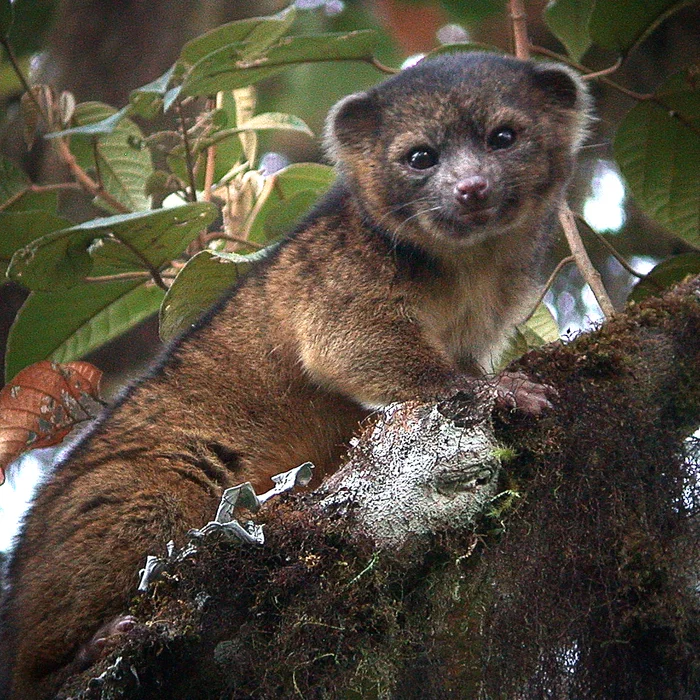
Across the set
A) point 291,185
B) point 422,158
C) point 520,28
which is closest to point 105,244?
point 291,185

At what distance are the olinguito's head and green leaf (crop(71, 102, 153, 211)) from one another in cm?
151

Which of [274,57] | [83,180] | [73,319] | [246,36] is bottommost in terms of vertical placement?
[73,319]

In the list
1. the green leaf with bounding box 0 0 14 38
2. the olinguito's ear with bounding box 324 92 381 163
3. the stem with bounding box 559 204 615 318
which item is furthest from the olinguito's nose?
the green leaf with bounding box 0 0 14 38

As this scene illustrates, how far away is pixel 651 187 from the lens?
5508 millimetres

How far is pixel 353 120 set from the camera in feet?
16.8

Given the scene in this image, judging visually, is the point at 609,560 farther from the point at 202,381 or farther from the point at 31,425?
the point at 31,425

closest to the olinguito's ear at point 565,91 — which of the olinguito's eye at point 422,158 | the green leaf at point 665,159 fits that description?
the green leaf at point 665,159

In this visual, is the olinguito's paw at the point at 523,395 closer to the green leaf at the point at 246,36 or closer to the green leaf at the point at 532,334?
the green leaf at the point at 532,334

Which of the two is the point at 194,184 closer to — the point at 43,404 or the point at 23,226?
the point at 23,226

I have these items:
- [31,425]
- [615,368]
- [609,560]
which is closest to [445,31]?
[31,425]

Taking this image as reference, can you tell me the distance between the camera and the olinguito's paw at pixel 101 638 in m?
3.52

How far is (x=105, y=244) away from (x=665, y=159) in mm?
2908

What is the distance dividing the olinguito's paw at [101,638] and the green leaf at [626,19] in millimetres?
3664

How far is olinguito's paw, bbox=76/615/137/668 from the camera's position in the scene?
11.5ft
